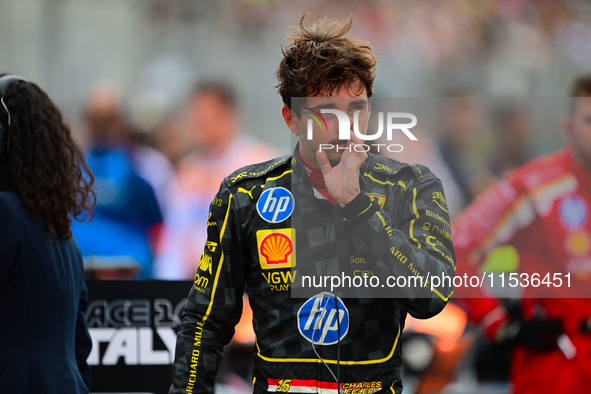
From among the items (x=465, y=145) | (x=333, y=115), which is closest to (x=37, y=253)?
(x=333, y=115)

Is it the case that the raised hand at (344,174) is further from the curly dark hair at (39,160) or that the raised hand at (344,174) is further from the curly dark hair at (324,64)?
the curly dark hair at (39,160)

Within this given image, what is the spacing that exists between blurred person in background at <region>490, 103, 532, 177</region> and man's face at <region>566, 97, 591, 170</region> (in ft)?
0.75

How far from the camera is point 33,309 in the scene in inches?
93.2

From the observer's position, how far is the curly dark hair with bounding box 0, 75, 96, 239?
2453 millimetres

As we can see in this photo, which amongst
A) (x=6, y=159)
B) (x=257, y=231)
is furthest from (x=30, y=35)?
(x=257, y=231)

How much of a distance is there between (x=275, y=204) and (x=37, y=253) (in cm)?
80

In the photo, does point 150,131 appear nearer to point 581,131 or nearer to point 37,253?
point 37,253

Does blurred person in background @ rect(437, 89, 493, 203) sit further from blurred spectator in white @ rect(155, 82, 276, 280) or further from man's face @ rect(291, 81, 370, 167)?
man's face @ rect(291, 81, 370, 167)

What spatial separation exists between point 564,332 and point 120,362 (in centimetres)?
234

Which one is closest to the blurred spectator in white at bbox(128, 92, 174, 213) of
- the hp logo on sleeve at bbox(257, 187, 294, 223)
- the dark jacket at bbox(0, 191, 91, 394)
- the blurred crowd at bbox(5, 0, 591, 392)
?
the blurred crowd at bbox(5, 0, 591, 392)

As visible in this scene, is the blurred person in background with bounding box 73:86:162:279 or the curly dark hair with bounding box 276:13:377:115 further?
the blurred person in background with bounding box 73:86:162:279

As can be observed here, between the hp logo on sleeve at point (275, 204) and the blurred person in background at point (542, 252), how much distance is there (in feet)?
6.14

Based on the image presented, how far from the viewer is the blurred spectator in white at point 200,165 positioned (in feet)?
13.2

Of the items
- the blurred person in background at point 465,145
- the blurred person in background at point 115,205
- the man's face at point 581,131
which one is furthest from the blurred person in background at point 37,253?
the man's face at point 581,131
